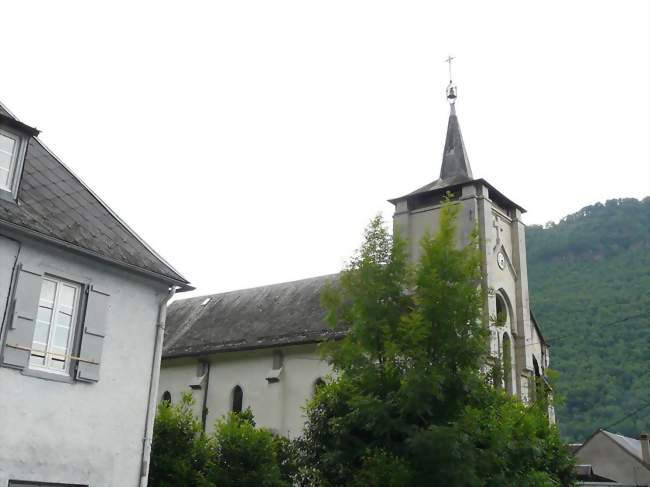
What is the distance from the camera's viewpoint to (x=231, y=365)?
27281mm

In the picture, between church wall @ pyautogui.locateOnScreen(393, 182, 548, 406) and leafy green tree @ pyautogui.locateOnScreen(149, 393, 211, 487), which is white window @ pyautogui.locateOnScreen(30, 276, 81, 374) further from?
church wall @ pyautogui.locateOnScreen(393, 182, 548, 406)

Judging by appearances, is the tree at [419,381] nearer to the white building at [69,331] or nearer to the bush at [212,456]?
the bush at [212,456]

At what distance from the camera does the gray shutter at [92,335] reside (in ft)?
41.9

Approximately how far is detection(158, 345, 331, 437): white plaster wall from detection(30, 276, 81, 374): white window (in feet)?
40.3

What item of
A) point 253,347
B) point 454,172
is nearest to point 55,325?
point 253,347

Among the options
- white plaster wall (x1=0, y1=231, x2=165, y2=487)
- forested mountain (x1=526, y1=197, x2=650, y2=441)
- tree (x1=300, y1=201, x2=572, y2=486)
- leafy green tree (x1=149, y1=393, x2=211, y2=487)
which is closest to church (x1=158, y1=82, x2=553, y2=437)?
leafy green tree (x1=149, y1=393, x2=211, y2=487)

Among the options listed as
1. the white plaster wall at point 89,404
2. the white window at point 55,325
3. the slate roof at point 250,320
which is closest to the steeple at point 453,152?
the slate roof at point 250,320

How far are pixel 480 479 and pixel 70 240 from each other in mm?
8346

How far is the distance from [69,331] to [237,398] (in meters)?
14.8

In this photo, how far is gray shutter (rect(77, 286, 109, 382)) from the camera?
1278 centimetres

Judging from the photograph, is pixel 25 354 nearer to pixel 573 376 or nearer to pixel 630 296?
pixel 573 376

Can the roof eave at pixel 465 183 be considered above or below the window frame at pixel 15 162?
above

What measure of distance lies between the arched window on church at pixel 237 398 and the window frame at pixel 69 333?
14.3 meters

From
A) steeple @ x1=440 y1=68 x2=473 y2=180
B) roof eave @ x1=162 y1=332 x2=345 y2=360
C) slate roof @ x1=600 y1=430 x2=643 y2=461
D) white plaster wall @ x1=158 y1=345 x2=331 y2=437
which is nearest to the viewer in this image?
roof eave @ x1=162 y1=332 x2=345 y2=360
